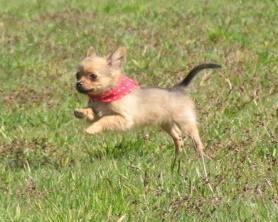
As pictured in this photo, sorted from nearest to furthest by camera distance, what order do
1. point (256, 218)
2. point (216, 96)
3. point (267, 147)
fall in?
point (256, 218), point (267, 147), point (216, 96)

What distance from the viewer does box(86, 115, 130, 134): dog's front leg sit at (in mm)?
6875

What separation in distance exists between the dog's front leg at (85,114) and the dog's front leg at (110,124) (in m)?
0.11

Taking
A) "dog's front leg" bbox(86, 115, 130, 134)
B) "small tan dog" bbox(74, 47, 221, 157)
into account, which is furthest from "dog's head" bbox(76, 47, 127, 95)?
"dog's front leg" bbox(86, 115, 130, 134)

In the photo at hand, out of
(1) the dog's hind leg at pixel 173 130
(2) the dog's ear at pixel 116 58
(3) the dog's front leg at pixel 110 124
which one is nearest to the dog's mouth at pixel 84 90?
(3) the dog's front leg at pixel 110 124

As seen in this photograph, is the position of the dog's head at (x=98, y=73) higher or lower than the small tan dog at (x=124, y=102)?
higher

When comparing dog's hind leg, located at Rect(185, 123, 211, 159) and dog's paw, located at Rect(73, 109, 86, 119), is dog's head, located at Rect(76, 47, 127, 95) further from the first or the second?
dog's hind leg, located at Rect(185, 123, 211, 159)

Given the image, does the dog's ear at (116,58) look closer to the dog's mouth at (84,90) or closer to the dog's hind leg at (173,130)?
the dog's mouth at (84,90)

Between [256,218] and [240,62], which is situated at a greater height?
[256,218]

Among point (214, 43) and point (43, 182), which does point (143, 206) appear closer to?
point (43, 182)

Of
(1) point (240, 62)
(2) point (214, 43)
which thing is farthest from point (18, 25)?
(1) point (240, 62)

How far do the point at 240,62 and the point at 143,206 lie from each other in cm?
556

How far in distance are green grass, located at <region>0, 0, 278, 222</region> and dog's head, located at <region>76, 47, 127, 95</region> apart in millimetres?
525

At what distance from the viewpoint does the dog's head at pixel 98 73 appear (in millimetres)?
7086

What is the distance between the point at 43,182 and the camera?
5.85 metres
